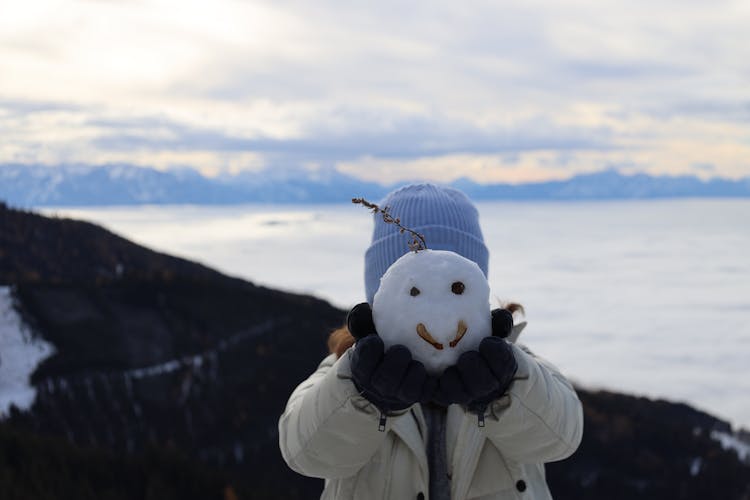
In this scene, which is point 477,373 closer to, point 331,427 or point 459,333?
point 459,333

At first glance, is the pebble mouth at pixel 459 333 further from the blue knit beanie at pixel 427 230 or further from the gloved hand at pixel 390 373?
the blue knit beanie at pixel 427 230

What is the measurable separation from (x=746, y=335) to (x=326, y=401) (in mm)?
79287

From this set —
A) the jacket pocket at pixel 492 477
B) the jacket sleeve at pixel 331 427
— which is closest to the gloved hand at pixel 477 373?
the jacket sleeve at pixel 331 427

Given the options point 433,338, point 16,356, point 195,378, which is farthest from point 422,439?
point 16,356

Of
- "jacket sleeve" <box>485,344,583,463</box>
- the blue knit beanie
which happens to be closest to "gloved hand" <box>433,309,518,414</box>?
"jacket sleeve" <box>485,344,583,463</box>

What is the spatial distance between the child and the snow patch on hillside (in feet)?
37.3

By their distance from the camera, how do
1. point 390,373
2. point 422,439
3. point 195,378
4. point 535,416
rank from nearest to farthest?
point 390,373 < point 535,416 < point 422,439 < point 195,378

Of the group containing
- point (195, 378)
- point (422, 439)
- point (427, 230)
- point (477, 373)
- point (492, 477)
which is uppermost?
point (427, 230)

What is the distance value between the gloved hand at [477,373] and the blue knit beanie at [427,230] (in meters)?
1.11

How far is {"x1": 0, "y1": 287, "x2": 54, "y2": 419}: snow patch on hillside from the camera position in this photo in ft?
40.1

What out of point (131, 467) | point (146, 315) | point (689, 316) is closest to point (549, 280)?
point (689, 316)

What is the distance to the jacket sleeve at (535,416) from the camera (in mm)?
1925

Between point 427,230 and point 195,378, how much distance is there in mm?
13098

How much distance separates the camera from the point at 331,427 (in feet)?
6.76
